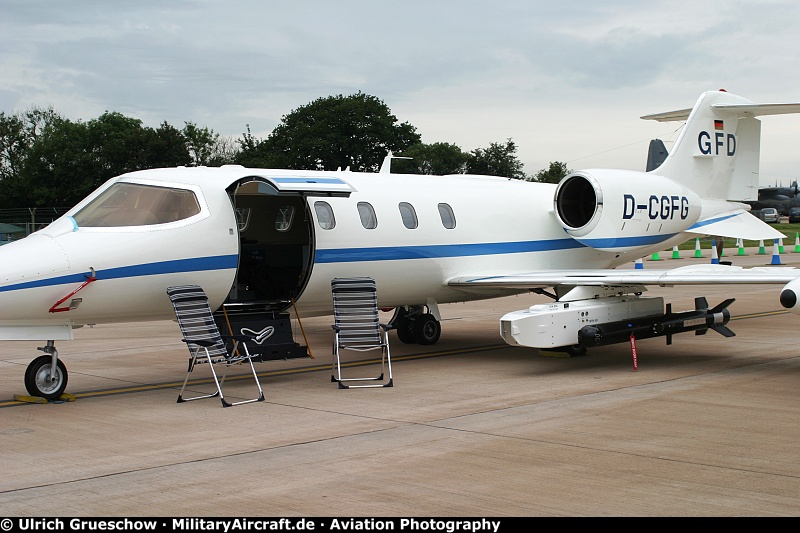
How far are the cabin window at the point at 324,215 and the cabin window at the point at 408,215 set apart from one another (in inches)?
55.2

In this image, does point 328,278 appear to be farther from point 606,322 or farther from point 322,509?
point 322,509

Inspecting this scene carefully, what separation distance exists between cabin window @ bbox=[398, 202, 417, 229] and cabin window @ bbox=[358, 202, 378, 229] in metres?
0.59

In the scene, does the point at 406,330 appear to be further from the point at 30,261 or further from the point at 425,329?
the point at 30,261

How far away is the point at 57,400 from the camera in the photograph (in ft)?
34.5

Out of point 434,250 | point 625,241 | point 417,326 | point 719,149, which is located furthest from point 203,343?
point 719,149

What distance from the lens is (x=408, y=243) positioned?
44.8 ft

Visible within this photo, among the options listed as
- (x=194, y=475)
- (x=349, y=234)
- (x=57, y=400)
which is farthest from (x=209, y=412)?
(x=349, y=234)

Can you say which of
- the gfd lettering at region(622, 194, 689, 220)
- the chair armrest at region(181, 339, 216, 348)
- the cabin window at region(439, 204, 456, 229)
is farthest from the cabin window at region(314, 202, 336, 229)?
the gfd lettering at region(622, 194, 689, 220)

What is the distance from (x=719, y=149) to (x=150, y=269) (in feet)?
36.5

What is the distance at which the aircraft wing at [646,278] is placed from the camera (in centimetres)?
1183

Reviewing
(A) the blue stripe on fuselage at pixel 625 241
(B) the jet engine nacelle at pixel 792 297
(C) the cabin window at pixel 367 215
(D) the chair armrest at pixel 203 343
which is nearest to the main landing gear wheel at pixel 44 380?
(D) the chair armrest at pixel 203 343

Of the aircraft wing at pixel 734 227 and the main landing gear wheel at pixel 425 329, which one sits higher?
the aircraft wing at pixel 734 227

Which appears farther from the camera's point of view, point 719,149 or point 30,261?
point 719,149

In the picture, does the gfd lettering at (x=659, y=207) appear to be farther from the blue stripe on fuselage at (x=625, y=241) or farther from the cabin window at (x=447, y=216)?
the cabin window at (x=447, y=216)
